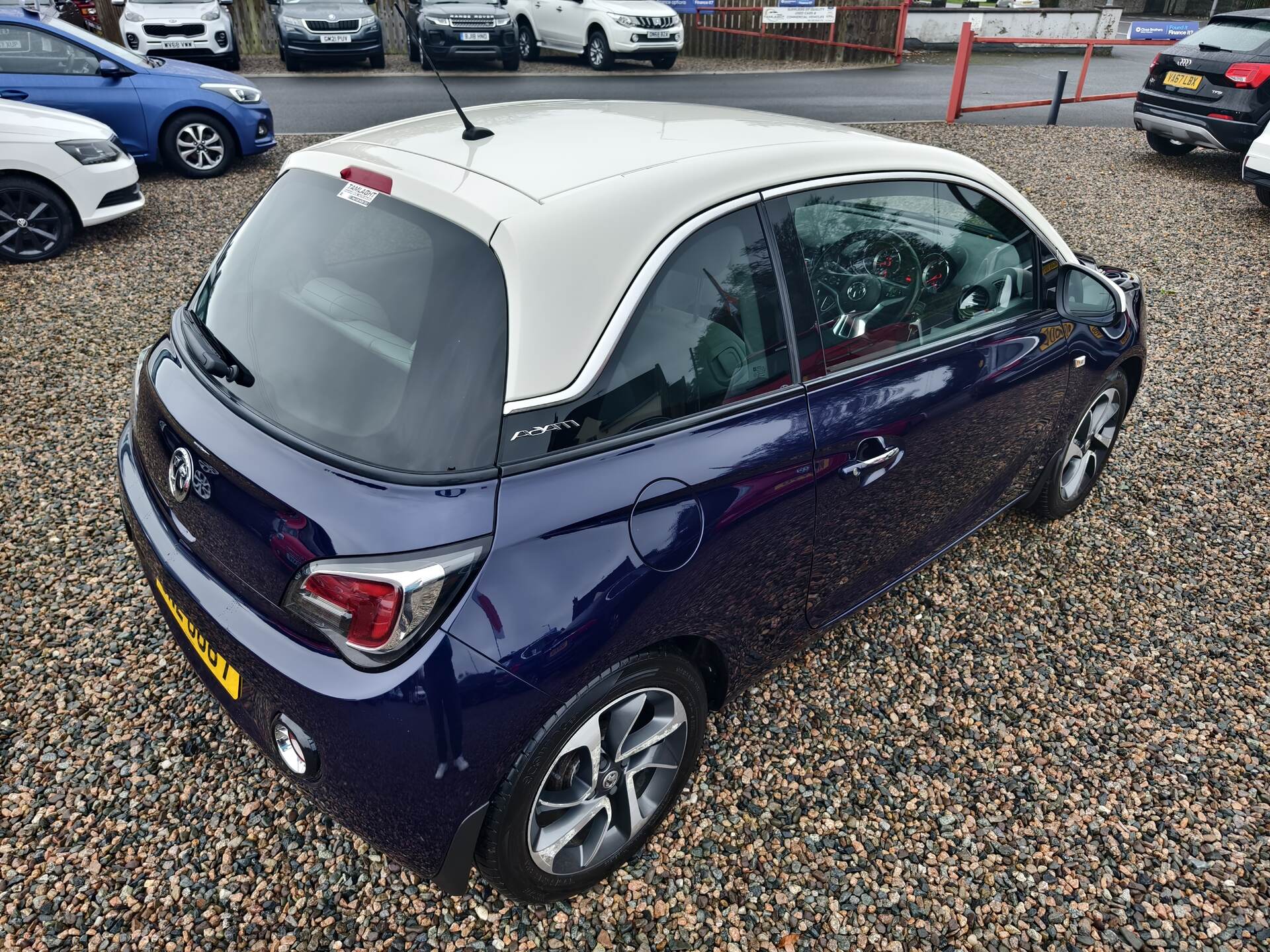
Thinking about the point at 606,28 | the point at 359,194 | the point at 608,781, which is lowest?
the point at 608,781

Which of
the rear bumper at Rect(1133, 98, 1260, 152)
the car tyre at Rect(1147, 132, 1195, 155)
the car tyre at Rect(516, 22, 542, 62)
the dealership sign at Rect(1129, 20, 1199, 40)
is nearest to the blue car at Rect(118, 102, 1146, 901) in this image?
the rear bumper at Rect(1133, 98, 1260, 152)

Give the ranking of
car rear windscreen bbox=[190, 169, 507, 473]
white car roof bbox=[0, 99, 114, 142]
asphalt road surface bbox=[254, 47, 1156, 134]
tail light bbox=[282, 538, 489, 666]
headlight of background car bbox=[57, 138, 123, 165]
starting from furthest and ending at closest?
asphalt road surface bbox=[254, 47, 1156, 134], headlight of background car bbox=[57, 138, 123, 165], white car roof bbox=[0, 99, 114, 142], car rear windscreen bbox=[190, 169, 507, 473], tail light bbox=[282, 538, 489, 666]

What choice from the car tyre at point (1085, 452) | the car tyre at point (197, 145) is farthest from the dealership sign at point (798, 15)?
the car tyre at point (1085, 452)

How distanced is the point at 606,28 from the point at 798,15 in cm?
566

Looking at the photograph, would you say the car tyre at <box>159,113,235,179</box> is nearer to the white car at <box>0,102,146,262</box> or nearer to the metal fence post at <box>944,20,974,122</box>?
the white car at <box>0,102,146,262</box>

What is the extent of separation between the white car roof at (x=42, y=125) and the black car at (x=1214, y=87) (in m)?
11.2

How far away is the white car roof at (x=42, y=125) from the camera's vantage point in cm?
660

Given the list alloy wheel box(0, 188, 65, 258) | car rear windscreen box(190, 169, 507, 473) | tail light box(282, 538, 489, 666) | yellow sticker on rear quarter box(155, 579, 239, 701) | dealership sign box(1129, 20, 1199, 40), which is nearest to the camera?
tail light box(282, 538, 489, 666)

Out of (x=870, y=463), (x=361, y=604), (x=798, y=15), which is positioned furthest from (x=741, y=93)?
(x=361, y=604)

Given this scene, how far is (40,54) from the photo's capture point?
8203mm

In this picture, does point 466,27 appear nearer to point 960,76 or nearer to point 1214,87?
point 960,76

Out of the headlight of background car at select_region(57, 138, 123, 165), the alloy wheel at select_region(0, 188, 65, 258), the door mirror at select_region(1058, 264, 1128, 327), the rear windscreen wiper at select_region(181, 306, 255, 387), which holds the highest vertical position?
the rear windscreen wiper at select_region(181, 306, 255, 387)

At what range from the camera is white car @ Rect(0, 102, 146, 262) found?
662 centimetres

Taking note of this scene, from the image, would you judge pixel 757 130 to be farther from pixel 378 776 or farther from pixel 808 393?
pixel 378 776
